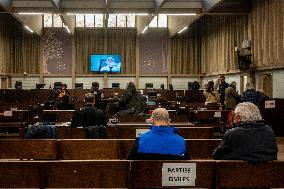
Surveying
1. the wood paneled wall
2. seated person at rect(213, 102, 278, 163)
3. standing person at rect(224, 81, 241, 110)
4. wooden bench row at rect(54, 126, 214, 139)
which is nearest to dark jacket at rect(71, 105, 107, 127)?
wooden bench row at rect(54, 126, 214, 139)

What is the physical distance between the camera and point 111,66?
26.2m

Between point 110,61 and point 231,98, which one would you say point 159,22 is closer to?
point 110,61

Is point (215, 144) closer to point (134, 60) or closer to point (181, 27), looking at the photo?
point (181, 27)

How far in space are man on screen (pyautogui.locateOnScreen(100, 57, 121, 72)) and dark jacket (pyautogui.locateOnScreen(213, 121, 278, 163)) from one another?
22.5 m

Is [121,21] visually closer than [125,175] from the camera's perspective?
No

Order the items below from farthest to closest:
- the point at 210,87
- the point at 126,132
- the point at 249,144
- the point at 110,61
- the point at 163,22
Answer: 1. the point at 163,22
2. the point at 110,61
3. the point at 210,87
4. the point at 126,132
5. the point at 249,144

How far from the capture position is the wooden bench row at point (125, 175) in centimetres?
334

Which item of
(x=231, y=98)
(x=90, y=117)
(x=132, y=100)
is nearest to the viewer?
(x=90, y=117)

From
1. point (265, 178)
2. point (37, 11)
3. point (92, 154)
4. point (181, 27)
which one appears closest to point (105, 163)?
point (265, 178)

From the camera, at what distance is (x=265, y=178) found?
3.48m

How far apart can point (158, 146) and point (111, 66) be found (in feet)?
74.1

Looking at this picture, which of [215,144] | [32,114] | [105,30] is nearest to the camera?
[215,144]

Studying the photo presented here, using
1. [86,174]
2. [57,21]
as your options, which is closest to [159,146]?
[86,174]

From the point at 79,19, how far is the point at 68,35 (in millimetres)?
1241
